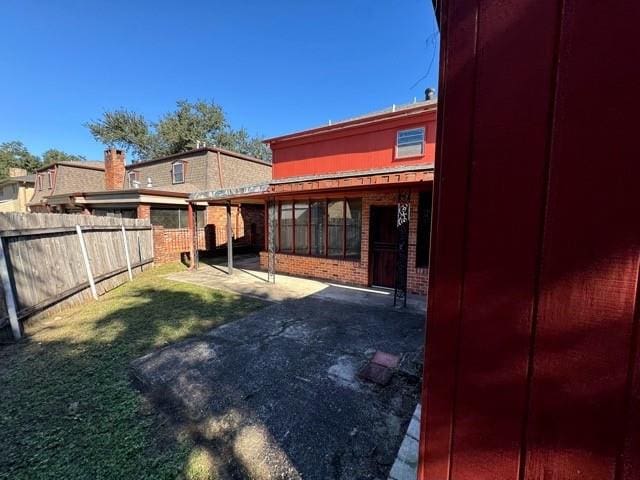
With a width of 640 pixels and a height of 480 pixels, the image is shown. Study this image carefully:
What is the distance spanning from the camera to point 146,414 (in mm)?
2641

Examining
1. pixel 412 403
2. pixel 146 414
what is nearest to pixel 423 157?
pixel 412 403

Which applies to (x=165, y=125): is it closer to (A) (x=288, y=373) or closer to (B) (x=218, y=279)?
(B) (x=218, y=279)

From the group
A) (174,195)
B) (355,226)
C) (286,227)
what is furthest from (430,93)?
(174,195)

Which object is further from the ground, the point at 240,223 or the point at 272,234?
the point at 240,223

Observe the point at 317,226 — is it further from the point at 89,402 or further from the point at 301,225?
the point at 89,402

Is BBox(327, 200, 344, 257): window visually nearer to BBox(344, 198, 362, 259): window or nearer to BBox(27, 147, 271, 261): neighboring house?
BBox(344, 198, 362, 259): window

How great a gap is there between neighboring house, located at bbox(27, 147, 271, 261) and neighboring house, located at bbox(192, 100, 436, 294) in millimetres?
3788

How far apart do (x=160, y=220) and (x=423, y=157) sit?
11437 mm

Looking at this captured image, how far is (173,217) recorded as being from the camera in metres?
13.0

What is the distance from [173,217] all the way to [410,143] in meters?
11.2

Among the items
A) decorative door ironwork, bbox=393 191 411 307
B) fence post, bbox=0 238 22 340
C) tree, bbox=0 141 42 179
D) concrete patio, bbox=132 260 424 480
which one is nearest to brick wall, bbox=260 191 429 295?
decorative door ironwork, bbox=393 191 411 307

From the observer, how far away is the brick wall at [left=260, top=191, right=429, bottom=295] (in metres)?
6.82

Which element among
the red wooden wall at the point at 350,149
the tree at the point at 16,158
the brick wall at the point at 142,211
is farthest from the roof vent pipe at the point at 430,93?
the tree at the point at 16,158

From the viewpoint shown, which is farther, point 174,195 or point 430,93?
point 174,195
